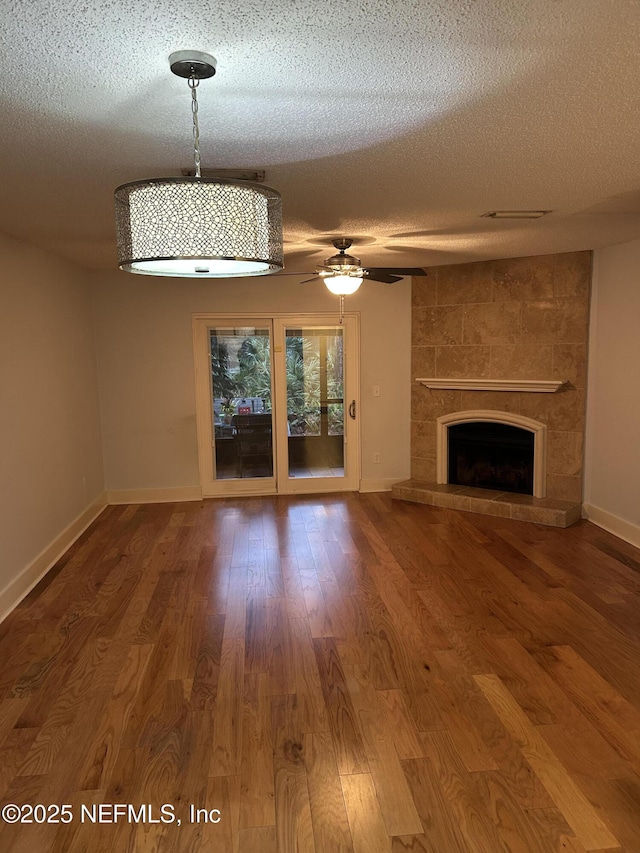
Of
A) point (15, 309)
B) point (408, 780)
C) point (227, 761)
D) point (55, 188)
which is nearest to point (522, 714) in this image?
point (408, 780)

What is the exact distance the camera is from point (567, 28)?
1.54 meters

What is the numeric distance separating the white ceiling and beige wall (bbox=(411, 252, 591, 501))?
200 cm

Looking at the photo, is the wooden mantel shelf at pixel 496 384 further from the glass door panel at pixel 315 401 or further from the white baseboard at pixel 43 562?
the white baseboard at pixel 43 562

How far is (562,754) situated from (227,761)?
136cm

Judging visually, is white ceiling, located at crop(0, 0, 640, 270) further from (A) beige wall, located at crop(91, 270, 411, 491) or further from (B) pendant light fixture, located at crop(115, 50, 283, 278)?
(A) beige wall, located at crop(91, 270, 411, 491)

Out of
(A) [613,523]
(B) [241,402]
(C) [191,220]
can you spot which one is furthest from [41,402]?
(A) [613,523]

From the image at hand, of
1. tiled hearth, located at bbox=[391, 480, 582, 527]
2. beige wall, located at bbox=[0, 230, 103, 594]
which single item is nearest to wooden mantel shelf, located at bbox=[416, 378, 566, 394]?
tiled hearth, located at bbox=[391, 480, 582, 527]

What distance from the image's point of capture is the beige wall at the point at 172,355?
622 cm

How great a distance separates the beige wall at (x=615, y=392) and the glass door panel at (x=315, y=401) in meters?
2.58

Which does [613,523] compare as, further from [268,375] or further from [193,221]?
[193,221]

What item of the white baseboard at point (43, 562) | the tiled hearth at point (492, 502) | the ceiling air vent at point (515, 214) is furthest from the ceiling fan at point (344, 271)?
the white baseboard at point (43, 562)

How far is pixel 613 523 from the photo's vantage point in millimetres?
5141

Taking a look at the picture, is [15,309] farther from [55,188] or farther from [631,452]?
[631,452]

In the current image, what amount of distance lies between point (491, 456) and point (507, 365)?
981 millimetres
